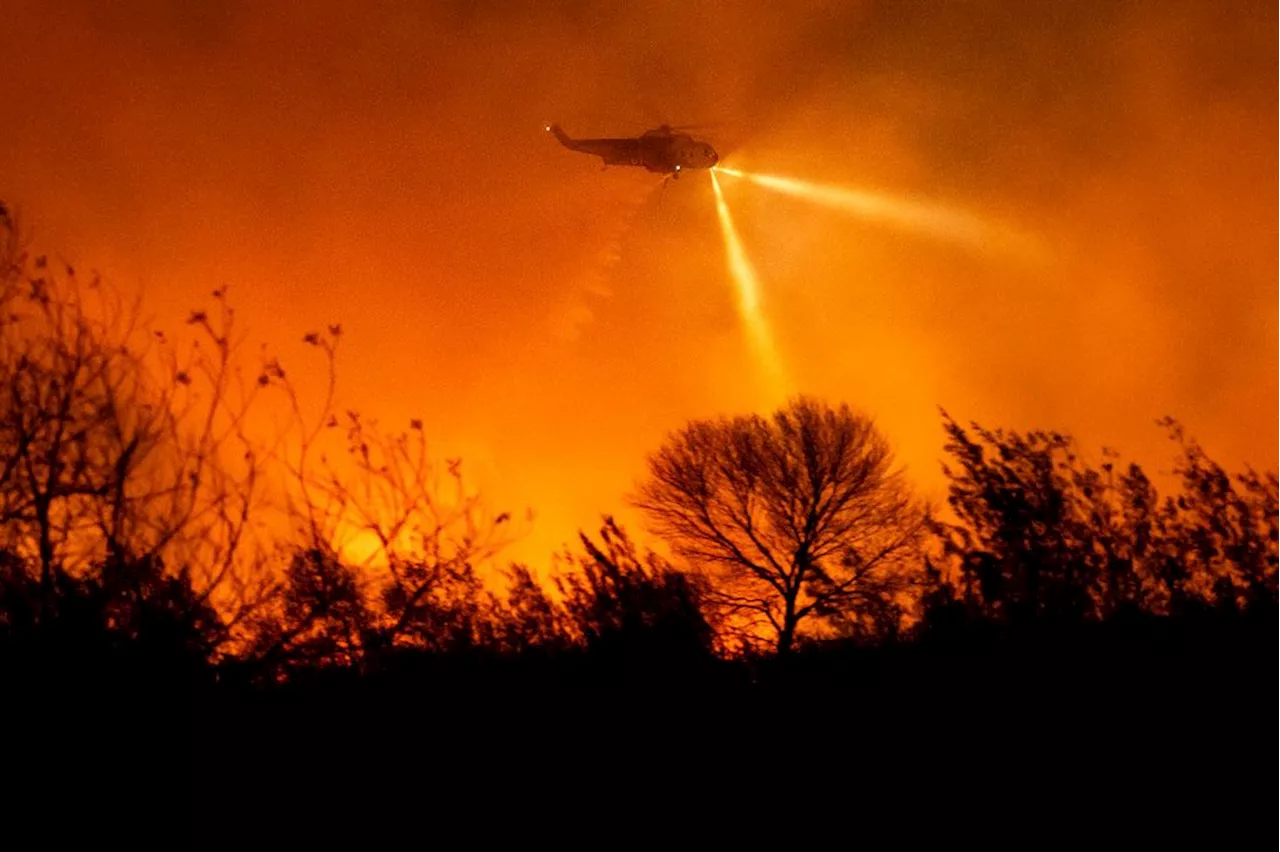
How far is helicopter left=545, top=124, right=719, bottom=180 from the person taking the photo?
12883 mm

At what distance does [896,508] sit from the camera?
19.6 meters

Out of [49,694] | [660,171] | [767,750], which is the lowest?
[767,750]

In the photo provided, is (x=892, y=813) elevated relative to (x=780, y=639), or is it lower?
lower

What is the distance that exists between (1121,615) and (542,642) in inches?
264

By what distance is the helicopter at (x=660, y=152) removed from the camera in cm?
1288

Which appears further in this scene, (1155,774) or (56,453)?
(1155,774)

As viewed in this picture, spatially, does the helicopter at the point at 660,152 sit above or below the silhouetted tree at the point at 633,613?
above

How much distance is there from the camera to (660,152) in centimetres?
1302

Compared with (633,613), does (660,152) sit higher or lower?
higher

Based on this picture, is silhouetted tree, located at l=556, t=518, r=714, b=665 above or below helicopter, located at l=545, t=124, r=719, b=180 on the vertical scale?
below

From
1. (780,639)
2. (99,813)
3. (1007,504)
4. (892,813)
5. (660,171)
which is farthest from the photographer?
(780,639)

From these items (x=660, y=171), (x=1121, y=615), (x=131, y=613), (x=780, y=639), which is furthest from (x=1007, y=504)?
(x=131, y=613)

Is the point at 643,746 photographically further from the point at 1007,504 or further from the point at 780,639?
the point at 780,639

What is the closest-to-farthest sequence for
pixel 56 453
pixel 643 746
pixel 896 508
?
pixel 56 453 → pixel 643 746 → pixel 896 508
